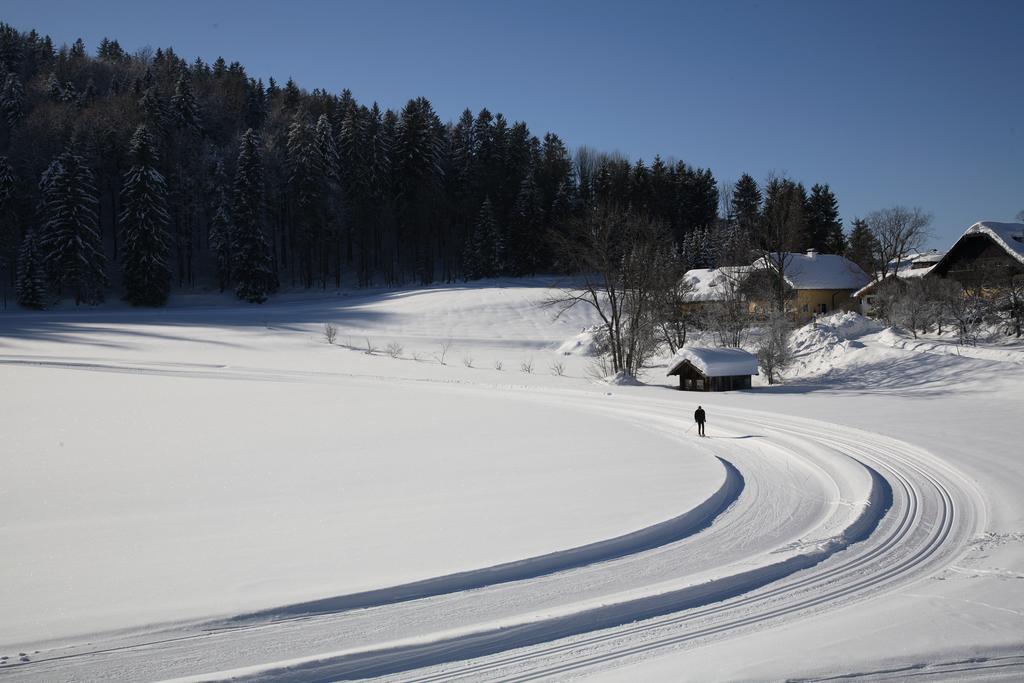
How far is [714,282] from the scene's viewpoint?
55.1 meters

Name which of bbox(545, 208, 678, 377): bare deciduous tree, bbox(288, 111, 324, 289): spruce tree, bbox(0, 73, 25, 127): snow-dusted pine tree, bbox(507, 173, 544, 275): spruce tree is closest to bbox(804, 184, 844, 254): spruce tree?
bbox(507, 173, 544, 275): spruce tree

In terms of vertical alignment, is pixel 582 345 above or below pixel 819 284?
below

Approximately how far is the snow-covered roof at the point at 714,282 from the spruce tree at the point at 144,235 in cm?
4810

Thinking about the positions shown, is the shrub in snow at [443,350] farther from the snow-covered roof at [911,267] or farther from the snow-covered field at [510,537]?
the snow-covered roof at [911,267]

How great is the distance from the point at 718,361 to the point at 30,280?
59.0 m

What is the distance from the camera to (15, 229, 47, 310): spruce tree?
193 feet

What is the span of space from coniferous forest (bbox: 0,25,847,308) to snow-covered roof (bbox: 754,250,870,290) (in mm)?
3873

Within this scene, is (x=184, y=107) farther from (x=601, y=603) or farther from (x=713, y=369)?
(x=601, y=603)

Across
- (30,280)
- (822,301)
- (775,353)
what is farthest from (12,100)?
(822,301)

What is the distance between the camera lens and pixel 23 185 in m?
68.6

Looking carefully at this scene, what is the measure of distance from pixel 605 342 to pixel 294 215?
160ft

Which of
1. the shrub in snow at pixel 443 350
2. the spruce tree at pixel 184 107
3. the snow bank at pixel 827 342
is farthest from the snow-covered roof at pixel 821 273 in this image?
the spruce tree at pixel 184 107

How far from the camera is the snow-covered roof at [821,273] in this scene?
183 ft

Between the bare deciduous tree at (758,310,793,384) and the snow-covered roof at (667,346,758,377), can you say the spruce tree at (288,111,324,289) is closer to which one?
the snow-covered roof at (667,346,758,377)
